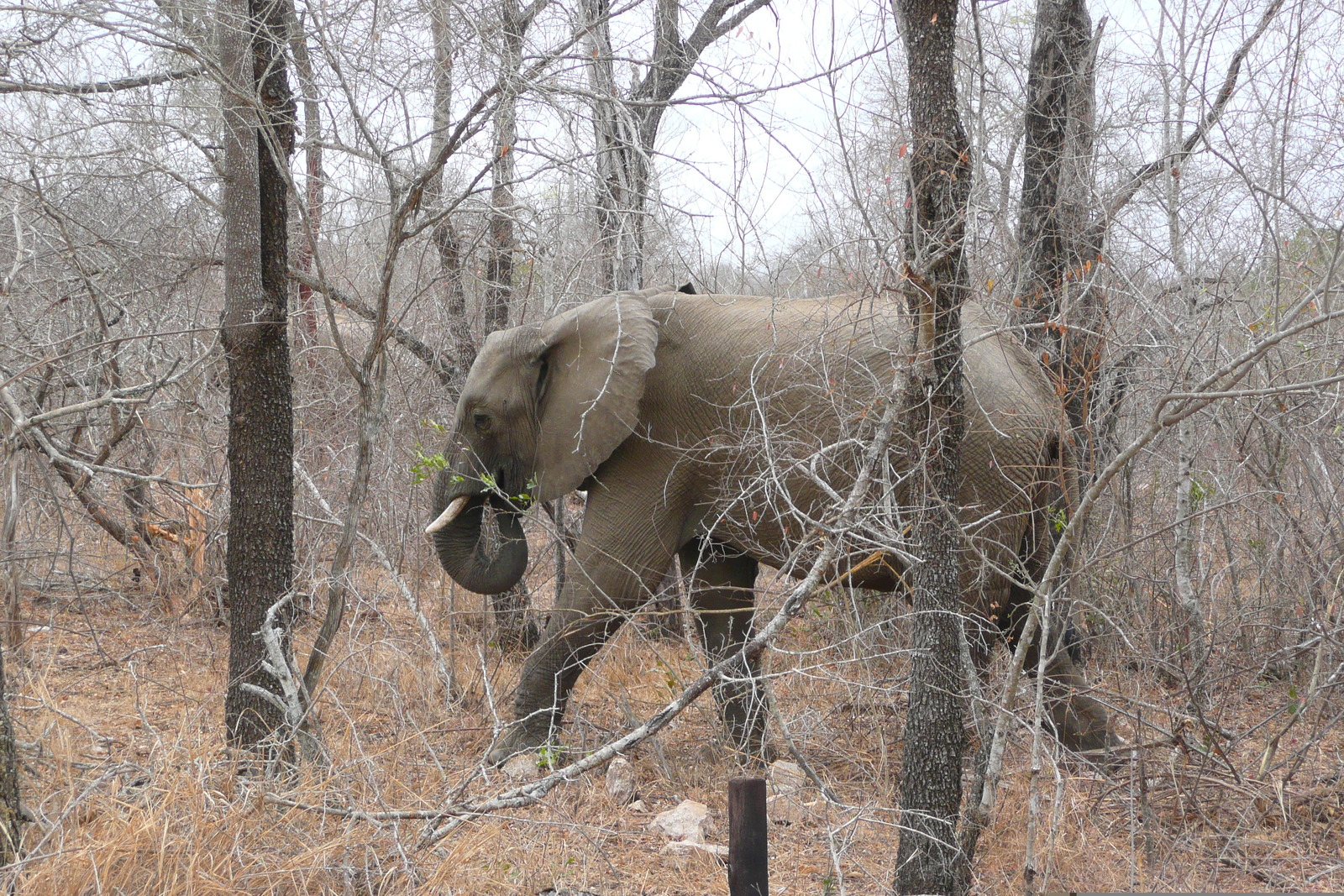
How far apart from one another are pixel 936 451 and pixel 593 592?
106 inches

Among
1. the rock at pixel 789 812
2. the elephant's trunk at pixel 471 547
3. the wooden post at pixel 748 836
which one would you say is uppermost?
the elephant's trunk at pixel 471 547

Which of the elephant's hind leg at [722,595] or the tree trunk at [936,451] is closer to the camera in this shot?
the tree trunk at [936,451]

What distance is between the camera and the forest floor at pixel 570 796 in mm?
3938

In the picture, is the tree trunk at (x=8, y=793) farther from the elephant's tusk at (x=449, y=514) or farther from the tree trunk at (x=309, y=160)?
the elephant's tusk at (x=449, y=514)

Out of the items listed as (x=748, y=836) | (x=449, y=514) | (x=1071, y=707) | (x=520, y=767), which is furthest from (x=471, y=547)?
(x=748, y=836)

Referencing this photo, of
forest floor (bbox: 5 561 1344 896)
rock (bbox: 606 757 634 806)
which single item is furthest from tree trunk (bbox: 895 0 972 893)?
rock (bbox: 606 757 634 806)

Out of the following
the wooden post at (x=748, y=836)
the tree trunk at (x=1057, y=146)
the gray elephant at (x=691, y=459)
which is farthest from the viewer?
the tree trunk at (x=1057, y=146)

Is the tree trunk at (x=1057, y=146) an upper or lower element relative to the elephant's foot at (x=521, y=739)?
upper

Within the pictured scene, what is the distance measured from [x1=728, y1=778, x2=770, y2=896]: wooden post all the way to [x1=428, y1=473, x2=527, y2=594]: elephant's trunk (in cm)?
380

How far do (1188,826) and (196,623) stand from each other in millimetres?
6748

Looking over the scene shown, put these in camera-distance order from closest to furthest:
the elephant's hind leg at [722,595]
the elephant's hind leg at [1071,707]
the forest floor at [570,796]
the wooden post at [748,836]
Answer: the wooden post at [748,836] → the forest floor at [570,796] → the elephant's hind leg at [1071,707] → the elephant's hind leg at [722,595]

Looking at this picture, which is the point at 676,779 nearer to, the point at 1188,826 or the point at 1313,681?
the point at 1188,826

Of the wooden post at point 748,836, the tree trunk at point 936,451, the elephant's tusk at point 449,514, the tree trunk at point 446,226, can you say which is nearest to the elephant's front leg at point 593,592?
the elephant's tusk at point 449,514

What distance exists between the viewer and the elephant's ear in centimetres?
630
